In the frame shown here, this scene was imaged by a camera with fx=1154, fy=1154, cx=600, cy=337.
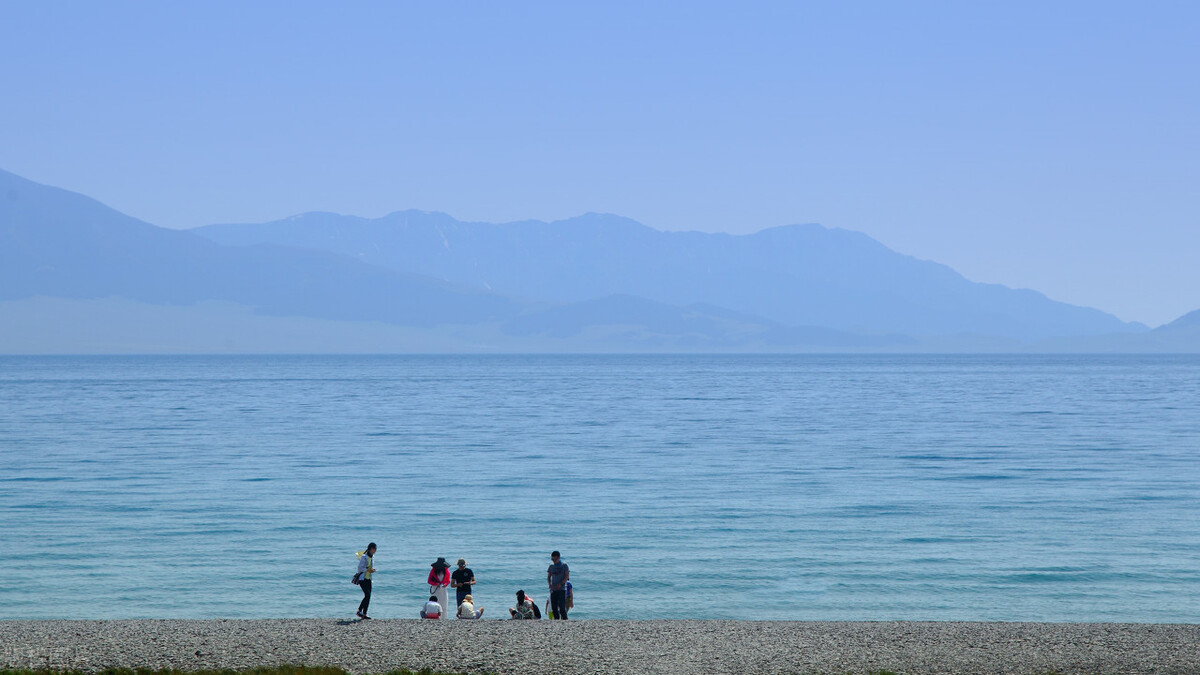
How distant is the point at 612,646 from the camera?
18906 mm

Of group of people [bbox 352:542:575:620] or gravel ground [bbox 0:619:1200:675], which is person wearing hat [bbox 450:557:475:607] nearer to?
group of people [bbox 352:542:575:620]

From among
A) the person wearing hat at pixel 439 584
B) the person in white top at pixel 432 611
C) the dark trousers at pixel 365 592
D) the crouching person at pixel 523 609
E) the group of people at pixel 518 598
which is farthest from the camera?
the person wearing hat at pixel 439 584

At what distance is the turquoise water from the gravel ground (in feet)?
14.7

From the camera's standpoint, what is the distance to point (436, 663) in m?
17.5

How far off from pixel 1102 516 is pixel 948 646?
2152 centimetres

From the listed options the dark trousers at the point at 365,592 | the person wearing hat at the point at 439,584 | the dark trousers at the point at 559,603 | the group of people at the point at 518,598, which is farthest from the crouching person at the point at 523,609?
the dark trousers at the point at 365,592

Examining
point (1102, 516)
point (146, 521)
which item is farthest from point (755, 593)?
point (146, 521)

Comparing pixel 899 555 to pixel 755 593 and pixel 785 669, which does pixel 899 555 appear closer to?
pixel 755 593

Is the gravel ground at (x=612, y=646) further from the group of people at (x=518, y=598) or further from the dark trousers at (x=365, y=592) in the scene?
the group of people at (x=518, y=598)

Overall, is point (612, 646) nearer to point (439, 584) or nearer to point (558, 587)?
point (558, 587)

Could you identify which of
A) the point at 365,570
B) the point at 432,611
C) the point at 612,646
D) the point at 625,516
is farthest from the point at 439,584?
the point at 625,516

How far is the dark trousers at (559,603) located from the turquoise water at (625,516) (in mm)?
2497

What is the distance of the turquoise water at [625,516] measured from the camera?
26.6 meters

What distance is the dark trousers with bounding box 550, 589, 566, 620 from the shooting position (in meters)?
22.9
